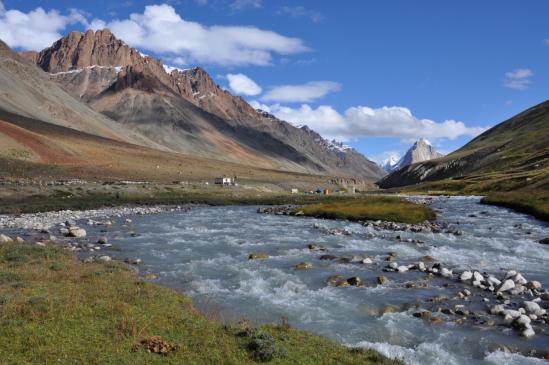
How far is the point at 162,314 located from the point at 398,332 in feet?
28.7

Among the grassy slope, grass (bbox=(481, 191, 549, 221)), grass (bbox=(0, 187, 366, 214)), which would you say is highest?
the grassy slope

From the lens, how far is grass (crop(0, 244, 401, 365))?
41.3ft

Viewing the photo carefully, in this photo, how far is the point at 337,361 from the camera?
1343cm

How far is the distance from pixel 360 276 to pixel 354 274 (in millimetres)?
586

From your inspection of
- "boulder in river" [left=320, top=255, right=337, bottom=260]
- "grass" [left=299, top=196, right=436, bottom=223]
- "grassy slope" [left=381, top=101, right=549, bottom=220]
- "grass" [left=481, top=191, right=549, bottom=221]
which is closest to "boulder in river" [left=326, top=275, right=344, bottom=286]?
"boulder in river" [left=320, top=255, right=337, bottom=260]

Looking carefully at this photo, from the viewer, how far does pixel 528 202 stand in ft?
220

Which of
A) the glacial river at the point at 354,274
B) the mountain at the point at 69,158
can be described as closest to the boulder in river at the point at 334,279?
the glacial river at the point at 354,274

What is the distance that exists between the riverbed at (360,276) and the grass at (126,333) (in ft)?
8.02

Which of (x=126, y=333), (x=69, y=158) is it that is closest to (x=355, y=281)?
(x=126, y=333)

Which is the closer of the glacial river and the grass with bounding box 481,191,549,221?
the glacial river

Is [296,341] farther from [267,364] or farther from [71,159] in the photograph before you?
[71,159]

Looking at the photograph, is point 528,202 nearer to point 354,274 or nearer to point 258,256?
point 354,274

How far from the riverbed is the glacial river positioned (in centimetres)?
5

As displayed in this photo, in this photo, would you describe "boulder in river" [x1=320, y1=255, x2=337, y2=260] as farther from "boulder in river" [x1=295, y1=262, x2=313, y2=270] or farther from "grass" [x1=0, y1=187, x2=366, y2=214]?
"grass" [x1=0, y1=187, x2=366, y2=214]
